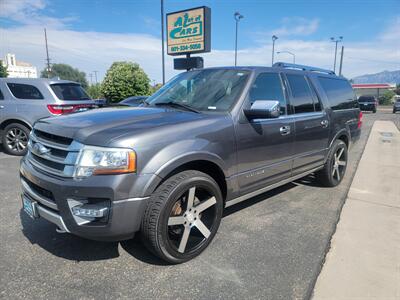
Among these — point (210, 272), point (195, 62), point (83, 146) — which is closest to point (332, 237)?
point (210, 272)

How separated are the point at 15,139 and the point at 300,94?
21.4ft

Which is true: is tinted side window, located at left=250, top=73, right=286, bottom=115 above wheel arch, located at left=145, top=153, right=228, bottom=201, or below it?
above

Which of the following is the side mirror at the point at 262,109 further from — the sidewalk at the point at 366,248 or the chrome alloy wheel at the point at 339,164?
the chrome alloy wheel at the point at 339,164

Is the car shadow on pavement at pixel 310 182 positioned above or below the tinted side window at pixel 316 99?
below

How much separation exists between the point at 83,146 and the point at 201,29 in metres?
16.5

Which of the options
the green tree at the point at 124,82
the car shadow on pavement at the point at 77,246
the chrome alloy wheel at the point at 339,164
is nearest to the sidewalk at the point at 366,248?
the chrome alloy wheel at the point at 339,164

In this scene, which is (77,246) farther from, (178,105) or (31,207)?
(178,105)

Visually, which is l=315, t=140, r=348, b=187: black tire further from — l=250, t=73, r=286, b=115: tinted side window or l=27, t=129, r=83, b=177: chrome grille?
l=27, t=129, r=83, b=177: chrome grille

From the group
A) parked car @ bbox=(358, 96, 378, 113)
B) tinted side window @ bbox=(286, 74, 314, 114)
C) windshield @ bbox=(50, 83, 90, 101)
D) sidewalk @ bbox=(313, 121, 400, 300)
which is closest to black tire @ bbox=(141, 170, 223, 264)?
sidewalk @ bbox=(313, 121, 400, 300)

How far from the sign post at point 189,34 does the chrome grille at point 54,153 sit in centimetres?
1399

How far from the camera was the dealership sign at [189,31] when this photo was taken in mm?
17406

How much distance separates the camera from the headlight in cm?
233

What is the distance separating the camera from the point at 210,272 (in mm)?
2713

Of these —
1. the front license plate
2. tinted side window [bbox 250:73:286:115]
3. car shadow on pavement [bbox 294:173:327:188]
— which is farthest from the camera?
car shadow on pavement [bbox 294:173:327:188]
